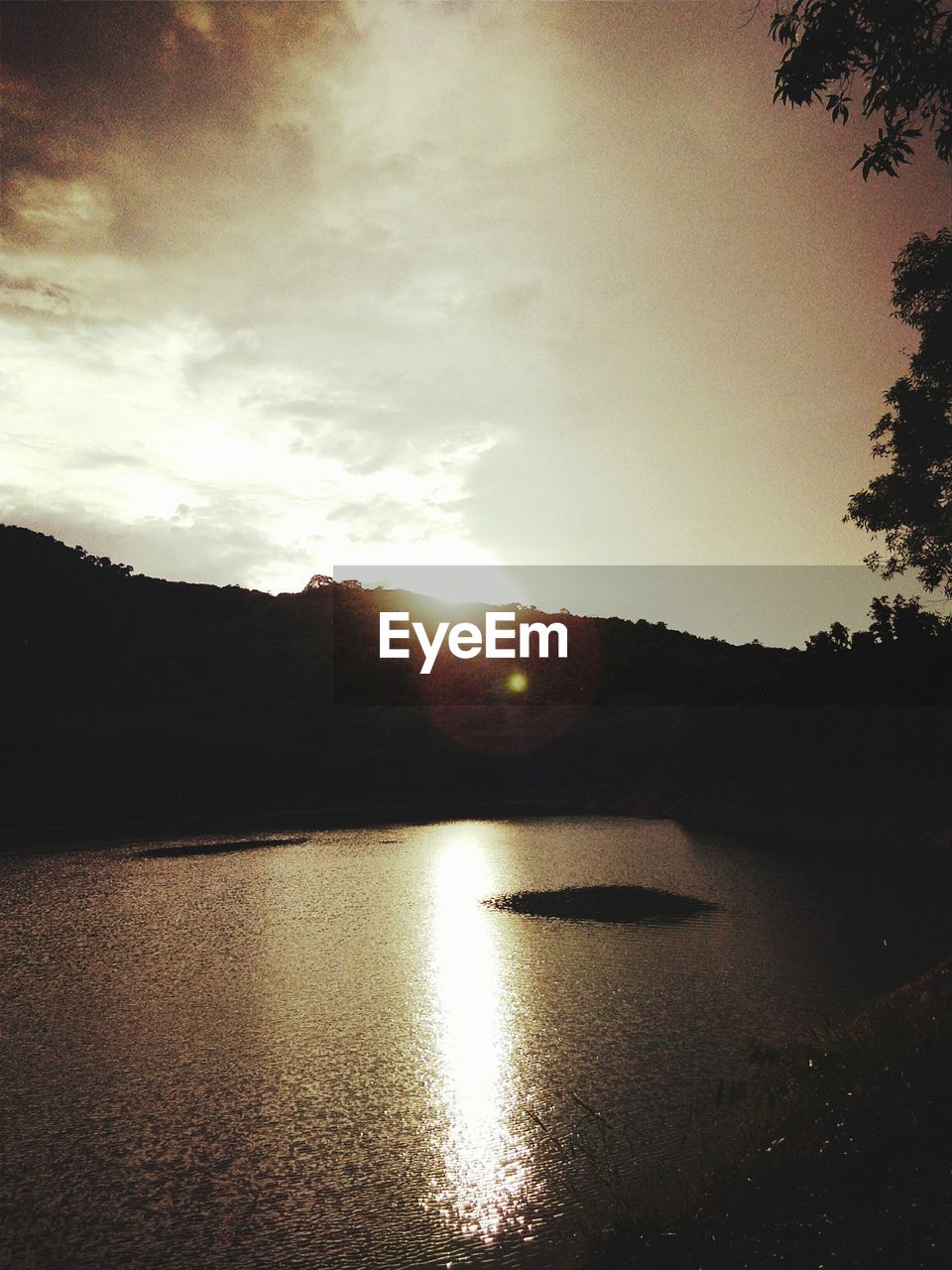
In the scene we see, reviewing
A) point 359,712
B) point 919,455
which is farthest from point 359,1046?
point 359,712

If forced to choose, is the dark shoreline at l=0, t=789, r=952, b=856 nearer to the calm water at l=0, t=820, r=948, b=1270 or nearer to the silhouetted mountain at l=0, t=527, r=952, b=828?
the silhouetted mountain at l=0, t=527, r=952, b=828

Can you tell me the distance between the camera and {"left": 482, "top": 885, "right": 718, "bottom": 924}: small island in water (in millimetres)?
16969

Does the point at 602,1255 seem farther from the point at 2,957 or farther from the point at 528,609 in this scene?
the point at 528,609

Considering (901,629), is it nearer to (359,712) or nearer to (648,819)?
(648,819)

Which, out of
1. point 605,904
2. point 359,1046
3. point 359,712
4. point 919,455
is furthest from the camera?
point 359,712

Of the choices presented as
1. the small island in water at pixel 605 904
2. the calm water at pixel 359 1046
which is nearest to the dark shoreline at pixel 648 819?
the calm water at pixel 359 1046

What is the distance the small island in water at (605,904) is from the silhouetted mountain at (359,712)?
61.5 feet

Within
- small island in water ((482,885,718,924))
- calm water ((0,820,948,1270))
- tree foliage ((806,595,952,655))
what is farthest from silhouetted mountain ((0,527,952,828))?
small island in water ((482,885,718,924))

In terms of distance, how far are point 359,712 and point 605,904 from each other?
42616 mm

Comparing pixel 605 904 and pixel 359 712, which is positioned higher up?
pixel 359 712

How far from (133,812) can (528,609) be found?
66.7 metres

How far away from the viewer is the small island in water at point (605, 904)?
17.0 metres

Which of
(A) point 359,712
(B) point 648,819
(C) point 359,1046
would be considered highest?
(A) point 359,712

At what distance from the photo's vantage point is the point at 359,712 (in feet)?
195
